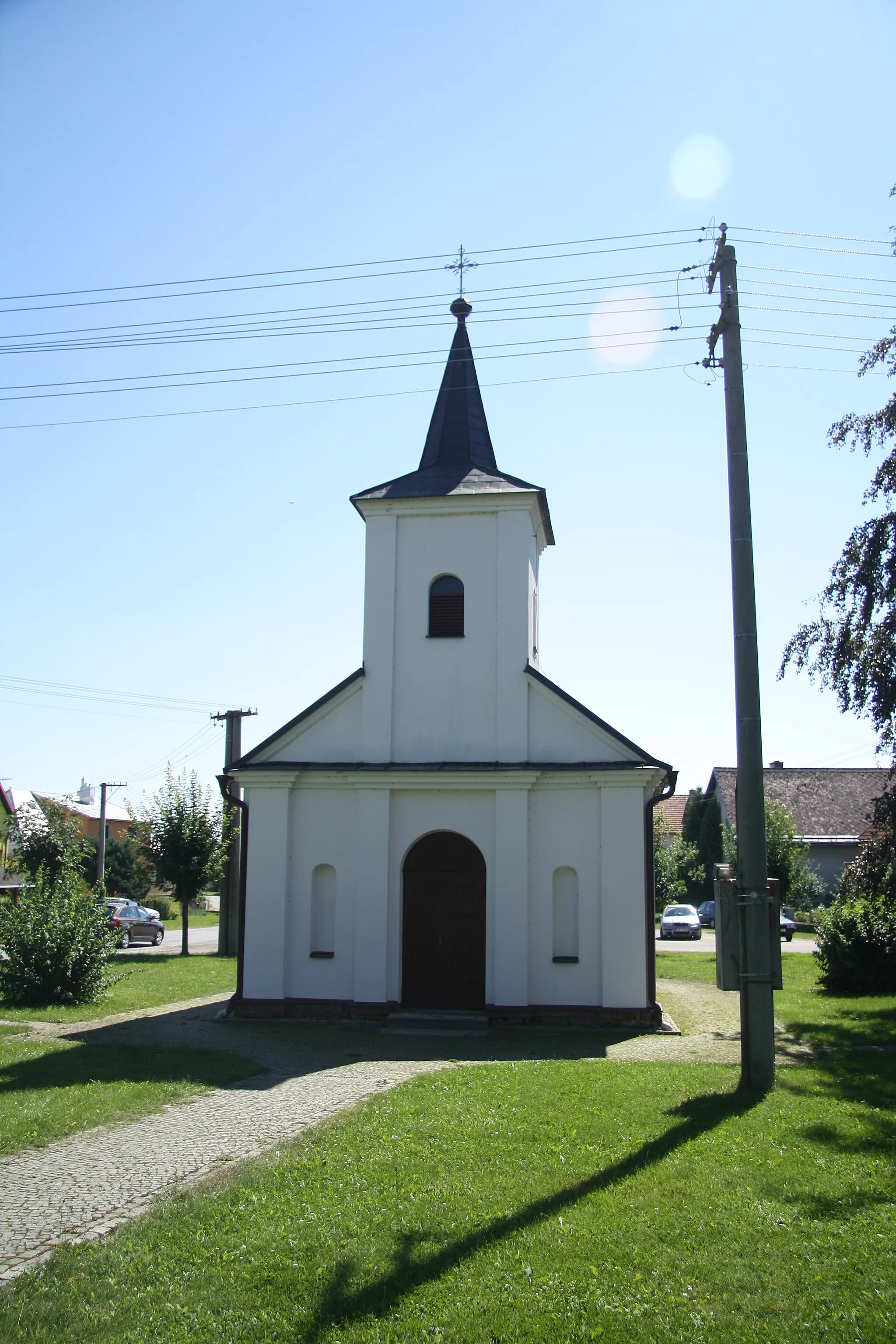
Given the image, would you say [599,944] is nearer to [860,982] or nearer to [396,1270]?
[860,982]

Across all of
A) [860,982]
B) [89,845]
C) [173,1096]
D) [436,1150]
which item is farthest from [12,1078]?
[89,845]

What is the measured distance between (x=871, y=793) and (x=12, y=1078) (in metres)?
44.8

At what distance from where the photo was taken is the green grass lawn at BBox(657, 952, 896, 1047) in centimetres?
1311

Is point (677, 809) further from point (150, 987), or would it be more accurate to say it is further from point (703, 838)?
point (150, 987)

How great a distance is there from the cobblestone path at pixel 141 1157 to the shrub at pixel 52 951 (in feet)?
23.4

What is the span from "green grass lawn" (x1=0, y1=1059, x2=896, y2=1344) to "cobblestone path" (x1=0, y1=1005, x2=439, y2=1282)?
1.27 feet

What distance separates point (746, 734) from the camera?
9.25 m

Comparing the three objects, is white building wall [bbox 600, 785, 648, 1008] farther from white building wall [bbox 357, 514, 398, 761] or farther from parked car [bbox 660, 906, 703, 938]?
parked car [bbox 660, 906, 703, 938]

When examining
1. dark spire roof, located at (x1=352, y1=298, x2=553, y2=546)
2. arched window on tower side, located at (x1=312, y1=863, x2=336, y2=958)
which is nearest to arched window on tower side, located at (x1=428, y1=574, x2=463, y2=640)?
dark spire roof, located at (x1=352, y1=298, x2=553, y2=546)

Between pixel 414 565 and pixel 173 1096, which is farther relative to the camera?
pixel 414 565

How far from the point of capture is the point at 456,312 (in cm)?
1877

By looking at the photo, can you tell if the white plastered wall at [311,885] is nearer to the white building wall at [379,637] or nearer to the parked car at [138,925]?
the white building wall at [379,637]

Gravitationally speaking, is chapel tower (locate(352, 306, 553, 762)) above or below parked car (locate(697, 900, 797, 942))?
above

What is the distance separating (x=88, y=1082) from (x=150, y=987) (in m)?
10.1
